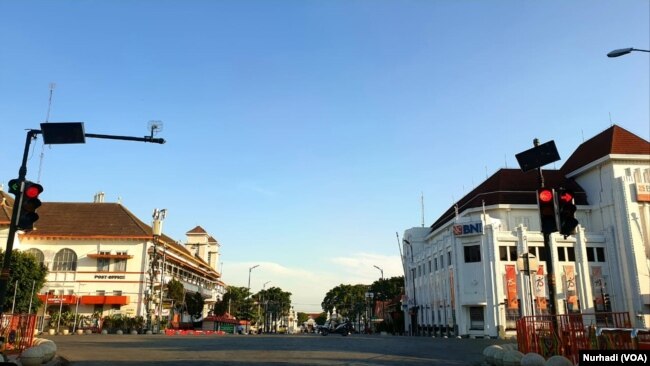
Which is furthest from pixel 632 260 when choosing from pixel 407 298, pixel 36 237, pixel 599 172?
pixel 36 237

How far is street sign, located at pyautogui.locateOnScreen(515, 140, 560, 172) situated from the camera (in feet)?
41.6

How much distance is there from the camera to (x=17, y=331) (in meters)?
15.2

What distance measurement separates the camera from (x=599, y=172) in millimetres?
63562

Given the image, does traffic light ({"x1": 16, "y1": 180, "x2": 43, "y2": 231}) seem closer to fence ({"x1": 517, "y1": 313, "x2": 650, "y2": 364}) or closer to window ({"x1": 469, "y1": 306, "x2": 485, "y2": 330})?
fence ({"x1": 517, "y1": 313, "x2": 650, "y2": 364})

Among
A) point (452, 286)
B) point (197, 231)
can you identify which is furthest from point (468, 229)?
point (197, 231)

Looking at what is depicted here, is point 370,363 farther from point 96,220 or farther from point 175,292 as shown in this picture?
point 96,220

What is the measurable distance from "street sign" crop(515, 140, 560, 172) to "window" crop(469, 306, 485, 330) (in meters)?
44.5

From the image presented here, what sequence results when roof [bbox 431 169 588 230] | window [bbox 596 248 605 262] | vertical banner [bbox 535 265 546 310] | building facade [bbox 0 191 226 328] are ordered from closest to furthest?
vertical banner [bbox 535 265 546 310]
building facade [bbox 0 191 226 328]
window [bbox 596 248 605 262]
roof [bbox 431 169 588 230]

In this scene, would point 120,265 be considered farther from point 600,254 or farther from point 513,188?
point 600,254

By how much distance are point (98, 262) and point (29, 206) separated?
48182mm

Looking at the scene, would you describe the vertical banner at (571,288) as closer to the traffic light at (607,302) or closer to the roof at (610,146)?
the traffic light at (607,302)

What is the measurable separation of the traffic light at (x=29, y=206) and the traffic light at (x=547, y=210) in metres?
11.7

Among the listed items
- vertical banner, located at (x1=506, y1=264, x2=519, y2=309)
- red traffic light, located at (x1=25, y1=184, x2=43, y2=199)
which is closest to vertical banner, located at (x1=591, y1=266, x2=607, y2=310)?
vertical banner, located at (x1=506, y1=264, x2=519, y2=309)

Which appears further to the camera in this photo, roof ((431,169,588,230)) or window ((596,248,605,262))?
roof ((431,169,588,230))
